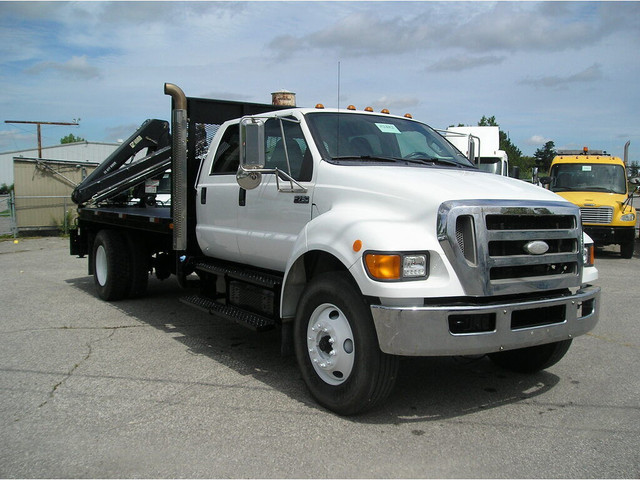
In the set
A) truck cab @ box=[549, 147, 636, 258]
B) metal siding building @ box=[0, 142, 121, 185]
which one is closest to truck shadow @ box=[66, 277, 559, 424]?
truck cab @ box=[549, 147, 636, 258]

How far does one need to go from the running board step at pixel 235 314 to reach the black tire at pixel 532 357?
209 cm

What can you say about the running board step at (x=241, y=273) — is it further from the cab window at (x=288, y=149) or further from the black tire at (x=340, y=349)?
the cab window at (x=288, y=149)

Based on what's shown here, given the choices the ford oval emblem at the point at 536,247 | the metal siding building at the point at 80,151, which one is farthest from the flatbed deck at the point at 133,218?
the metal siding building at the point at 80,151

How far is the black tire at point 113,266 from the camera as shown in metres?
8.30

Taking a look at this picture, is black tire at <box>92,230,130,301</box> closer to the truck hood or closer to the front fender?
the truck hood

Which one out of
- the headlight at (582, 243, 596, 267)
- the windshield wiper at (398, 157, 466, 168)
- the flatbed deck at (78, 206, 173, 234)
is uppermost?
the windshield wiper at (398, 157, 466, 168)

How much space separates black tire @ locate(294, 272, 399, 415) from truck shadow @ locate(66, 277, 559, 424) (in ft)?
0.61

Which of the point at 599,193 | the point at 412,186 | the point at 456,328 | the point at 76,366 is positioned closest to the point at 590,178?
the point at 599,193

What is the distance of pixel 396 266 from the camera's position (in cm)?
383

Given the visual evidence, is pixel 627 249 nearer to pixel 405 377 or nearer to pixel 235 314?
pixel 405 377

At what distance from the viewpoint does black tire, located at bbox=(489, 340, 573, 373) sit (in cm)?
497

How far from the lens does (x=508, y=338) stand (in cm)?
396

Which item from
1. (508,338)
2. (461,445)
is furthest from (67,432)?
(508,338)

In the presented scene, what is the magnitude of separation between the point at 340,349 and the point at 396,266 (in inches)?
31.2
